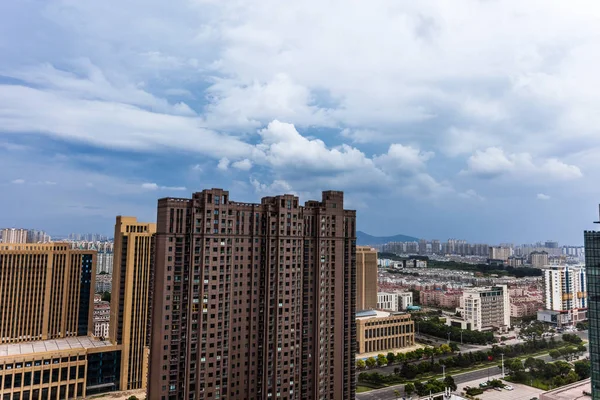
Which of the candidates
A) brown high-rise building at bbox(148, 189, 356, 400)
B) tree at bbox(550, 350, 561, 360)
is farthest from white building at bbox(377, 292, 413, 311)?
brown high-rise building at bbox(148, 189, 356, 400)

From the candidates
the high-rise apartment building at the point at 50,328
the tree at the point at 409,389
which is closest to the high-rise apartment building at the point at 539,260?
the tree at the point at 409,389

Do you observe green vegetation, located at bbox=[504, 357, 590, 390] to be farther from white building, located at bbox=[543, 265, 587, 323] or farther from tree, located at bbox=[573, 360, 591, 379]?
white building, located at bbox=[543, 265, 587, 323]

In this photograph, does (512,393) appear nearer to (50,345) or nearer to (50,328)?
(50,345)

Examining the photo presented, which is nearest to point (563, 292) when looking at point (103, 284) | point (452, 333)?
point (452, 333)

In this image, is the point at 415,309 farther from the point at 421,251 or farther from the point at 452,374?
the point at 421,251

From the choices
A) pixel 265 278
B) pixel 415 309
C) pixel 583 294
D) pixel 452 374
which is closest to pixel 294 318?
pixel 265 278

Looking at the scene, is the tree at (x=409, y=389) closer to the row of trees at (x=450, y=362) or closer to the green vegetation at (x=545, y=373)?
Result: the row of trees at (x=450, y=362)
